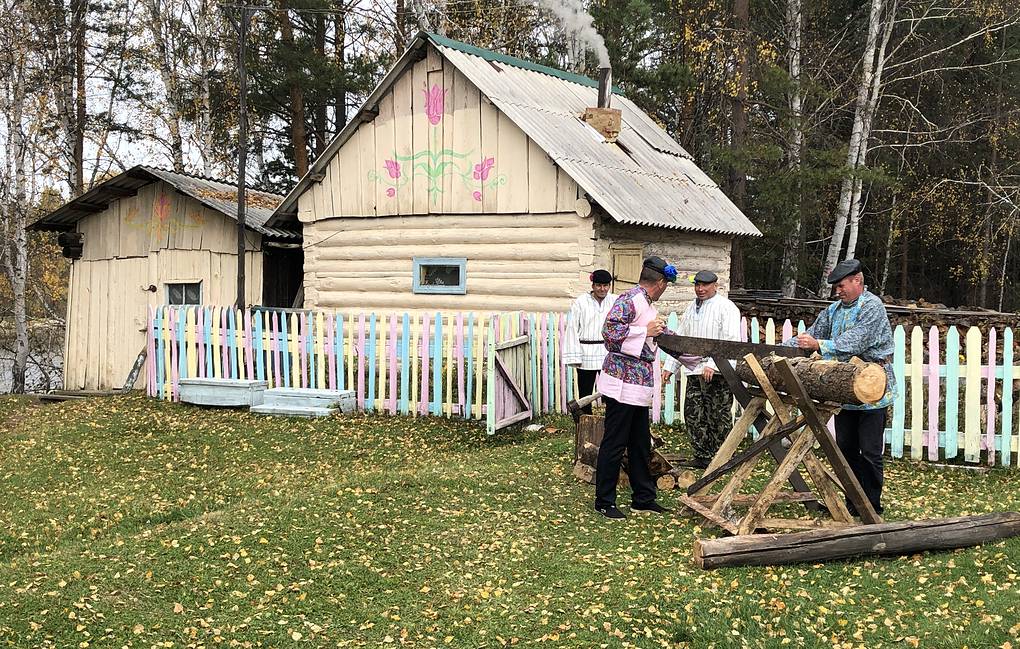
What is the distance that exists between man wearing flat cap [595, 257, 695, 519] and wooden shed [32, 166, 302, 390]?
35.5 feet

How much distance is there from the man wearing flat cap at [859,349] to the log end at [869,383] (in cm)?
59

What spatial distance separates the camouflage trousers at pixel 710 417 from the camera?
8219 millimetres

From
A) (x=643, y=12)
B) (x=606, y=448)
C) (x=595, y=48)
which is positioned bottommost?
(x=606, y=448)

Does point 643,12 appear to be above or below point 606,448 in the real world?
above

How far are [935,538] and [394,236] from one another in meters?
10.7

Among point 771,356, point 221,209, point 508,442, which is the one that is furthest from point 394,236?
point 771,356

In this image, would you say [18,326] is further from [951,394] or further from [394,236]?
[951,394]

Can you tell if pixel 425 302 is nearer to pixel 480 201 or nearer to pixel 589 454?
pixel 480 201

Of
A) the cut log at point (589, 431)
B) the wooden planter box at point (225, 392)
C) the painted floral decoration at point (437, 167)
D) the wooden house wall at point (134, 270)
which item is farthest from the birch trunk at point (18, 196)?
the cut log at point (589, 431)

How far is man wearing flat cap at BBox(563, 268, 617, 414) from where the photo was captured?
390 inches

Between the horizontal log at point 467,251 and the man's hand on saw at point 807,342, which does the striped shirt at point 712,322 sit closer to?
the man's hand on saw at point 807,342

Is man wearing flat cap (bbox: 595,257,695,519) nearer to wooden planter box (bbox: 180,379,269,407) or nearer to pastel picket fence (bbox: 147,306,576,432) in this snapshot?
pastel picket fence (bbox: 147,306,576,432)

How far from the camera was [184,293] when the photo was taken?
1697cm

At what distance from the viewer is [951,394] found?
873 centimetres
